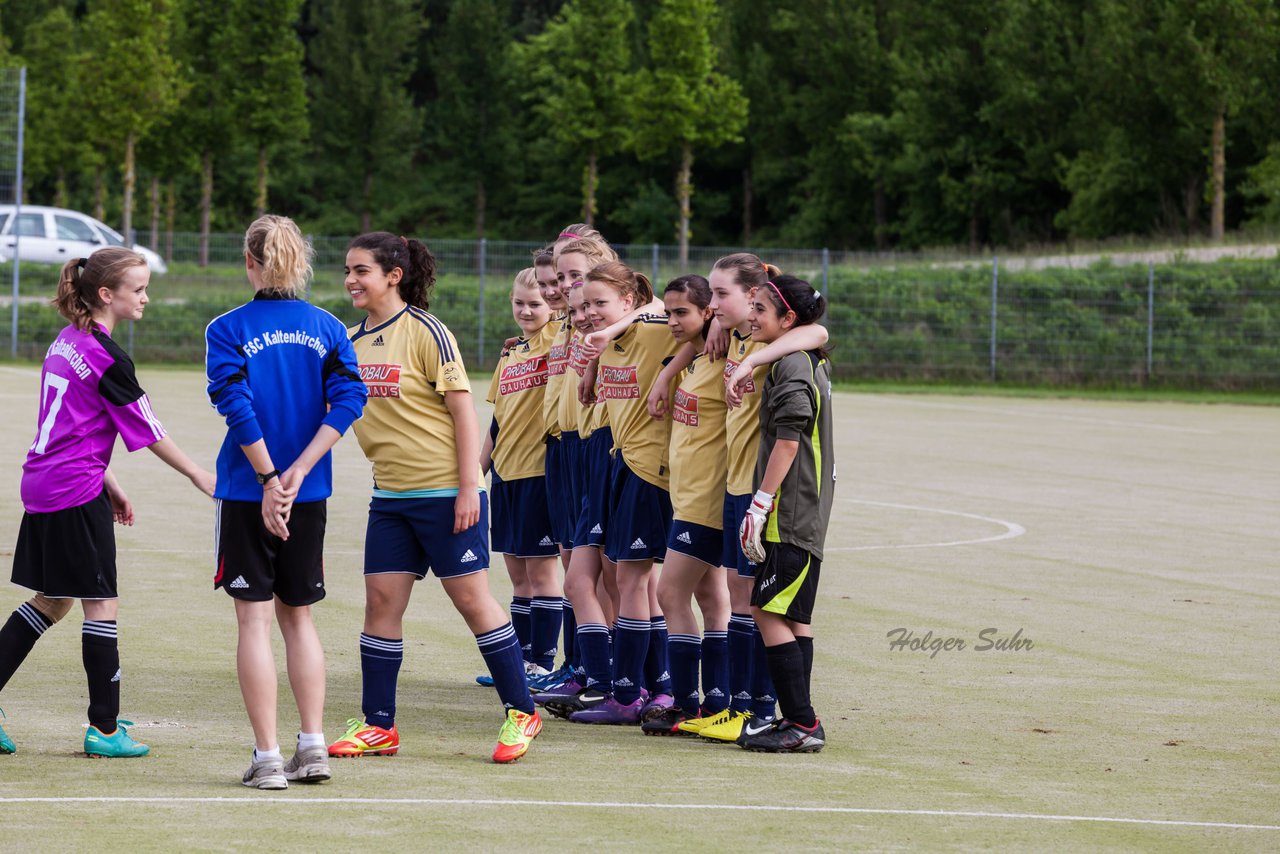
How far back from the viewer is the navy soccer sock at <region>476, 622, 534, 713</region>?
638 centimetres

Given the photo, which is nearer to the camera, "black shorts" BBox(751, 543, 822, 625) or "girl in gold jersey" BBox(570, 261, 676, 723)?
"black shorts" BBox(751, 543, 822, 625)

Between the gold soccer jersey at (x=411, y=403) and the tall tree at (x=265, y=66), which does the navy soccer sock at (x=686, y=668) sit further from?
the tall tree at (x=265, y=66)

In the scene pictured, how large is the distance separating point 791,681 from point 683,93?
48.3 metres

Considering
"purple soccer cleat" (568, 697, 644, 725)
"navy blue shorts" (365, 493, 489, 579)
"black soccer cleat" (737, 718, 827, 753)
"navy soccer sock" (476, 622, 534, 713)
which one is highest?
"navy blue shorts" (365, 493, 489, 579)

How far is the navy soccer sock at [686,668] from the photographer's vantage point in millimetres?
7074

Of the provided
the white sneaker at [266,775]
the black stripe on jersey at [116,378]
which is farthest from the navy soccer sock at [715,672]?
the black stripe on jersey at [116,378]

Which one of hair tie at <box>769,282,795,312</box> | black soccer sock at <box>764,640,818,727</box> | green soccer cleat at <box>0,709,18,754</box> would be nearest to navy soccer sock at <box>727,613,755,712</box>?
black soccer sock at <box>764,640,818,727</box>

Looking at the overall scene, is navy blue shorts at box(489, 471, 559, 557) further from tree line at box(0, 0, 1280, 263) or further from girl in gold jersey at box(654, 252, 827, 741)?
tree line at box(0, 0, 1280, 263)

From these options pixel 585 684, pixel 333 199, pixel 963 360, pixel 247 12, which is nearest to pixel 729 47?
pixel 333 199

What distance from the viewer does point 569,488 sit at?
767cm

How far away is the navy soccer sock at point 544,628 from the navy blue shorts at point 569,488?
1.18 feet

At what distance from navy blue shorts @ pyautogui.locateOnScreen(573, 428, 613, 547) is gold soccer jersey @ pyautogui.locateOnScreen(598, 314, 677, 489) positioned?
0.14 meters

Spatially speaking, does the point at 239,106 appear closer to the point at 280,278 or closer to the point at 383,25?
the point at 383,25

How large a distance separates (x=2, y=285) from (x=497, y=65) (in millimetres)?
44896
